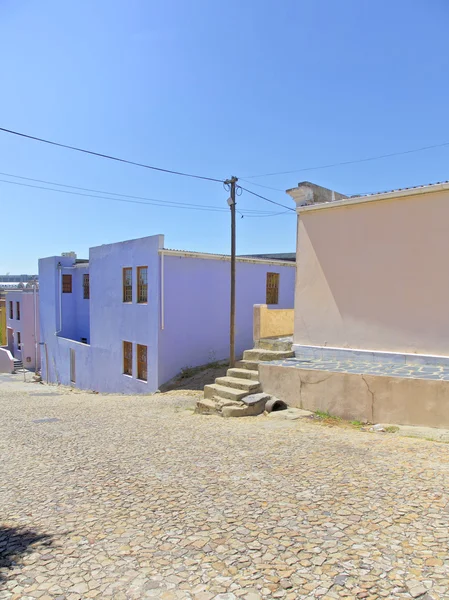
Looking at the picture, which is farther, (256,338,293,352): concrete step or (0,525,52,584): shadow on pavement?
(256,338,293,352): concrete step

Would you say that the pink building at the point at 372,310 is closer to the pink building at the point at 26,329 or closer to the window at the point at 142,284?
the window at the point at 142,284

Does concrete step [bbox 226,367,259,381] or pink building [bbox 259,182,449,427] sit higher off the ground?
pink building [bbox 259,182,449,427]

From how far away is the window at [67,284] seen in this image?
25.3m

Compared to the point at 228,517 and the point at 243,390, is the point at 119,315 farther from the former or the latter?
the point at 228,517

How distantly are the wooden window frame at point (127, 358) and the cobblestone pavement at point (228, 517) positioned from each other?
1053 cm

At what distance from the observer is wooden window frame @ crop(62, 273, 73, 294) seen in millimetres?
25281

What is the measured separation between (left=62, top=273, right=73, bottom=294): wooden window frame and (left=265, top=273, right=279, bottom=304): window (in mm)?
12437

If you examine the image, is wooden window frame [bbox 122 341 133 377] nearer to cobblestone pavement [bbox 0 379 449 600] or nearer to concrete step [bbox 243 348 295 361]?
concrete step [bbox 243 348 295 361]

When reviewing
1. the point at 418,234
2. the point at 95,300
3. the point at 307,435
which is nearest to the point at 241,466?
the point at 307,435

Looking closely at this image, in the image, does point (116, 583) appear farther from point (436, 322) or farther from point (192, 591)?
point (436, 322)

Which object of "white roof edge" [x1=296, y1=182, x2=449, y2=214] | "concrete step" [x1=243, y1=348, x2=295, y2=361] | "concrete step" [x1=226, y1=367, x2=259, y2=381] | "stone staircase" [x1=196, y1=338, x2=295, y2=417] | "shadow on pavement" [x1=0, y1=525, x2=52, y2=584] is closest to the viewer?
"shadow on pavement" [x1=0, y1=525, x2=52, y2=584]

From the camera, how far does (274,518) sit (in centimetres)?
393

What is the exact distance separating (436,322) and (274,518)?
21.2ft

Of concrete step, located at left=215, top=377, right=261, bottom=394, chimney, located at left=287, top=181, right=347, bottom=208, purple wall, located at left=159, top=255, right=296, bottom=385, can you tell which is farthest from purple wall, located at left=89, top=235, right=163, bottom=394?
concrete step, located at left=215, top=377, right=261, bottom=394
